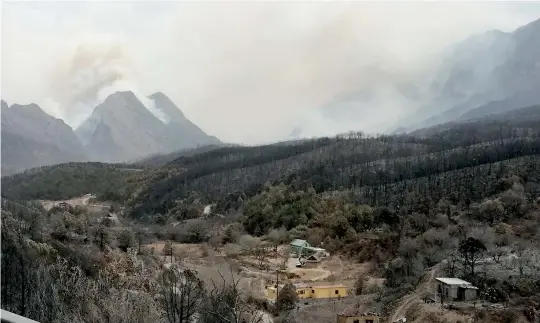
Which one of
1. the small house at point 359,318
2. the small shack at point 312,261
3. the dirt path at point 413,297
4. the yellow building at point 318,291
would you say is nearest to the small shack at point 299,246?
the small shack at point 312,261

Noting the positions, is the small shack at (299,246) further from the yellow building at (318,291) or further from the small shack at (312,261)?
the yellow building at (318,291)

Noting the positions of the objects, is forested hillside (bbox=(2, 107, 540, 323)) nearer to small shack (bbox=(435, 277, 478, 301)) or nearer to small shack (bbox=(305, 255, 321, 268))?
small shack (bbox=(435, 277, 478, 301))

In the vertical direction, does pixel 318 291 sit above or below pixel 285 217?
below

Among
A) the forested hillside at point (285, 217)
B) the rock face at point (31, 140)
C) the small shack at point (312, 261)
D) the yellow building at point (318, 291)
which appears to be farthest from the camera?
the small shack at point (312, 261)

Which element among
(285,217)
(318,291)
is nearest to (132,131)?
(285,217)

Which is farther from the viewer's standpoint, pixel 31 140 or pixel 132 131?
pixel 132 131

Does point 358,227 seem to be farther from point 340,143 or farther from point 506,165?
point 340,143

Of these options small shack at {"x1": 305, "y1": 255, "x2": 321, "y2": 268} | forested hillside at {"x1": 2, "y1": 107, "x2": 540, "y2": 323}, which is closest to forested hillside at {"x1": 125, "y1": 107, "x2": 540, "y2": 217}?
forested hillside at {"x1": 2, "y1": 107, "x2": 540, "y2": 323}

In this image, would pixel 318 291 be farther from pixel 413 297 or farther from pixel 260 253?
pixel 260 253
